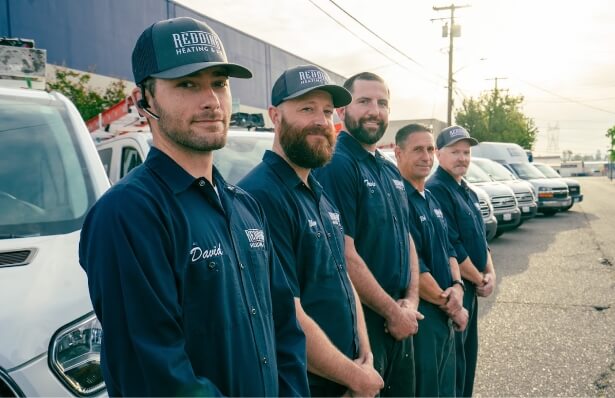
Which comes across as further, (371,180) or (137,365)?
(371,180)

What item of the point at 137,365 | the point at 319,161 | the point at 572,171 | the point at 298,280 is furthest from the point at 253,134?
the point at 572,171

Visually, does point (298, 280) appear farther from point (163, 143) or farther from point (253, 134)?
point (253, 134)

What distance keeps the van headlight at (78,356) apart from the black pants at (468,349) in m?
2.65

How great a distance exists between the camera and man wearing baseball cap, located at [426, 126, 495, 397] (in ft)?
13.4

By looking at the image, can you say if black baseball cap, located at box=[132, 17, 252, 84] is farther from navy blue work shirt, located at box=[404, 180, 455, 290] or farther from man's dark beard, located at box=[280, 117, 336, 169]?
navy blue work shirt, located at box=[404, 180, 455, 290]

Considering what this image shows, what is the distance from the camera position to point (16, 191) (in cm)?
262

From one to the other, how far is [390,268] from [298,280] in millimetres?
852

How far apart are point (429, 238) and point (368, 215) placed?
0.81m

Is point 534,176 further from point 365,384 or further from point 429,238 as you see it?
point 365,384

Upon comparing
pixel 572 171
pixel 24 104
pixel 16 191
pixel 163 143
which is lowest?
pixel 572 171

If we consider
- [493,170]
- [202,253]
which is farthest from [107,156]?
[493,170]

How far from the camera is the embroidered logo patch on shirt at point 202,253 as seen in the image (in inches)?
59.7

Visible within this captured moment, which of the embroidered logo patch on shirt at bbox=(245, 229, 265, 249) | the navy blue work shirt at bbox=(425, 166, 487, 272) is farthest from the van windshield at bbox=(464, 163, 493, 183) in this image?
the embroidered logo patch on shirt at bbox=(245, 229, 265, 249)

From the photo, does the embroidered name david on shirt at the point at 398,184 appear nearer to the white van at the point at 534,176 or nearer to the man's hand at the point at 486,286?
the man's hand at the point at 486,286
